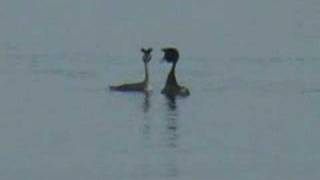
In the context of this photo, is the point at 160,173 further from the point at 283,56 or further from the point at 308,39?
the point at 308,39

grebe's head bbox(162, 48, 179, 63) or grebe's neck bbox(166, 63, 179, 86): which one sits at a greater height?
grebe's head bbox(162, 48, 179, 63)

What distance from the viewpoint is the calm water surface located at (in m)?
31.7

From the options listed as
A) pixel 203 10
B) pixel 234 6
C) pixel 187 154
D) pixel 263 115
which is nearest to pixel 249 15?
pixel 203 10

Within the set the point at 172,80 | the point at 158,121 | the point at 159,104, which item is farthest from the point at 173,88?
the point at 158,121

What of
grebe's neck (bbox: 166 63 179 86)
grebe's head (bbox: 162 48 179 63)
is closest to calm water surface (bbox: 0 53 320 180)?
grebe's neck (bbox: 166 63 179 86)

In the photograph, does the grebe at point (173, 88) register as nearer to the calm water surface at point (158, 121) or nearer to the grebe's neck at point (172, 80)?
the grebe's neck at point (172, 80)

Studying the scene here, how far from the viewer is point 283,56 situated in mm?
51625

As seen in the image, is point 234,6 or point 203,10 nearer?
point 203,10

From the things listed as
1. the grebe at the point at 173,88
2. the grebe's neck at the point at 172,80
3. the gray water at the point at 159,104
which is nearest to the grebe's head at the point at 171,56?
the grebe at the point at 173,88

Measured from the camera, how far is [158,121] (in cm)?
3744

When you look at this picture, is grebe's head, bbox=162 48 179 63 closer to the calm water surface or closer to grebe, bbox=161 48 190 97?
grebe, bbox=161 48 190 97

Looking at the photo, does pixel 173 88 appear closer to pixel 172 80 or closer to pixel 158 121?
pixel 172 80

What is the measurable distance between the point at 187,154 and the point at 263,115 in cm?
579

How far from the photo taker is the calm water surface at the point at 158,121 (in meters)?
31.7
